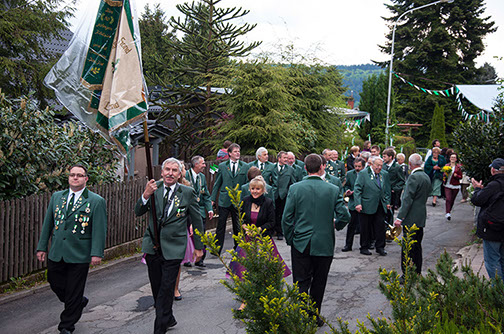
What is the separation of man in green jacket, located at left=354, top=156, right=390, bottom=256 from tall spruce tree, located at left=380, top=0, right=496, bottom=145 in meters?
36.0

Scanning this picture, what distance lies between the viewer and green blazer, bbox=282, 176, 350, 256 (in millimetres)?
5746

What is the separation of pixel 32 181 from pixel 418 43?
141 feet

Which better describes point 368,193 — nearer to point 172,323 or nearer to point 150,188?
point 172,323

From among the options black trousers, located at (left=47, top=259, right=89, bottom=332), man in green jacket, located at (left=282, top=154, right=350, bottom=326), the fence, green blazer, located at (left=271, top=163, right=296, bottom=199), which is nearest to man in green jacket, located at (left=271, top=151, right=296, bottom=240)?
green blazer, located at (left=271, top=163, right=296, bottom=199)

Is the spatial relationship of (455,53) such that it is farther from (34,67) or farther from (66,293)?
(66,293)

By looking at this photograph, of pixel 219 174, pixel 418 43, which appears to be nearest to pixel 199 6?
pixel 219 174

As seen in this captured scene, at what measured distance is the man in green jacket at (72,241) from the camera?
227 inches

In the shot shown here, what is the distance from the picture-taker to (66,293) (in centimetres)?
581

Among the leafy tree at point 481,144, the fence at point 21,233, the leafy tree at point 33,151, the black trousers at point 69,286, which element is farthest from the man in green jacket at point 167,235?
the leafy tree at point 481,144

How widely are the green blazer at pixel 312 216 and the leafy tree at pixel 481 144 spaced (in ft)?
14.9

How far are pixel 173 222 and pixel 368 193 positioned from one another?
5.27 metres

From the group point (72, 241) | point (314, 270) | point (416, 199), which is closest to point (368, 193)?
point (416, 199)

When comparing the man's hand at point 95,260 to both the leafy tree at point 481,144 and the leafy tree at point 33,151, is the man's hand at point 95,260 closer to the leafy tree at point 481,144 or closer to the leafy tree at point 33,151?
the leafy tree at point 33,151

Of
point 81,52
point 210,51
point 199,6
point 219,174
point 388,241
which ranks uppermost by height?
point 199,6
